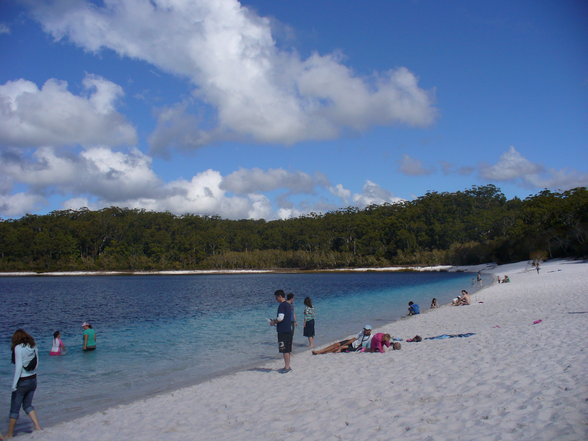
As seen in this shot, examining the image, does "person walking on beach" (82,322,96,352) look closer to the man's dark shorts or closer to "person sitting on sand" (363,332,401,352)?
the man's dark shorts

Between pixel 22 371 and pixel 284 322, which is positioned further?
pixel 284 322

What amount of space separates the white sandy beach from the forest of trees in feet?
356

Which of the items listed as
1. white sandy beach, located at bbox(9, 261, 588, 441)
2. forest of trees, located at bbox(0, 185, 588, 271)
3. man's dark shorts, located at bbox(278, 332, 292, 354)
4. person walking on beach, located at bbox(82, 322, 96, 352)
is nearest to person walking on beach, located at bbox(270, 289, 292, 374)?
man's dark shorts, located at bbox(278, 332, 292, 354)

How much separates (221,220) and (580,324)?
584 ft

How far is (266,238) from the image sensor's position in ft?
543

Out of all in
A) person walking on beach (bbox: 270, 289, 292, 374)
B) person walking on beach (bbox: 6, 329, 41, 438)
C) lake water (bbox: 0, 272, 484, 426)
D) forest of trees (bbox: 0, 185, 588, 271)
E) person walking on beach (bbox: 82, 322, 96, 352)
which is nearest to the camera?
person walking on beach (bbox: 6, 329, 41, 438)

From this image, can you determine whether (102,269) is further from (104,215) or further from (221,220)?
(221,220)

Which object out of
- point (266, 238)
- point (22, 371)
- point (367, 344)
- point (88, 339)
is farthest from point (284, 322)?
point (266, 238)

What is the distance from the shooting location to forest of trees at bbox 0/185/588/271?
13288 cm

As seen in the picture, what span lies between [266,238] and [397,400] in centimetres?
15834

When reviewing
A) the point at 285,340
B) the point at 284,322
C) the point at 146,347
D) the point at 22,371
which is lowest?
the point at 146,347

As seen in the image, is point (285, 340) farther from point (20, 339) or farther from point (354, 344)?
point (20, 339)

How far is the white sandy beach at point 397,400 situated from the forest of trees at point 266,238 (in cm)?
10856

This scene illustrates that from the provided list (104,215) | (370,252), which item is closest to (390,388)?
(370,252)
